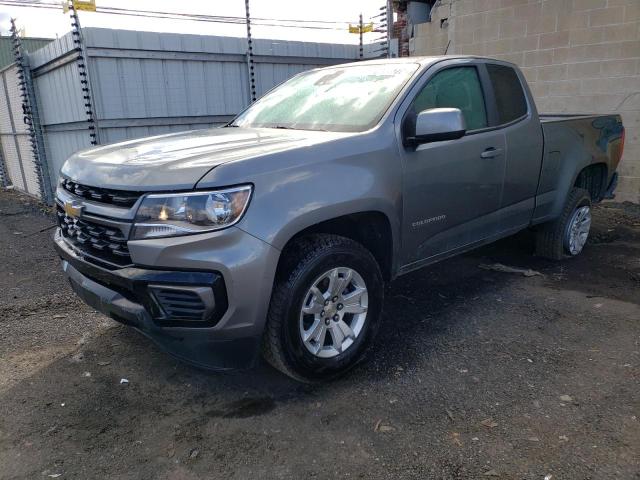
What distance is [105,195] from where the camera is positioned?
2797mm

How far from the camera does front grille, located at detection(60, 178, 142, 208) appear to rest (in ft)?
8.71

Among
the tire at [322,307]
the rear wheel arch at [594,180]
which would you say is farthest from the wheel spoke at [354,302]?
the rear wheel arch at [594,180]

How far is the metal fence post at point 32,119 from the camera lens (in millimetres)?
8492

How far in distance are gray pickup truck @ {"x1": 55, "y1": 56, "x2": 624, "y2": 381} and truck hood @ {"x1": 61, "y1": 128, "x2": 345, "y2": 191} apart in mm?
12

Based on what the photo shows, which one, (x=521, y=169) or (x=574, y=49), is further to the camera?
(x=574, y=49)

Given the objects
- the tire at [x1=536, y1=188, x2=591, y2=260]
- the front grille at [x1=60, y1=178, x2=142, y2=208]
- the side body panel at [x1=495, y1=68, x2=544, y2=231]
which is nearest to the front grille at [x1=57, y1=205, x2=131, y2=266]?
the front grille at [x1=60, y1=178, x2=142, y2=208]

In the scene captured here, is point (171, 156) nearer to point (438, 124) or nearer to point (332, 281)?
point (332, 281)

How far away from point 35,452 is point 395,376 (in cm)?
195

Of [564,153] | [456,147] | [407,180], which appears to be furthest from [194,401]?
[564,153]

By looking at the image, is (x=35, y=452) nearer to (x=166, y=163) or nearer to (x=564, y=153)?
(x=166, y=163)

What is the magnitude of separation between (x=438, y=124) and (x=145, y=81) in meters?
5.80

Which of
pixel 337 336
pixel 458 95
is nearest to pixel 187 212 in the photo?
pixel 337 336

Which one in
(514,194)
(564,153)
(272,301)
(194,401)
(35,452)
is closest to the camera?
(35,452)

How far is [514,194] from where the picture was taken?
432 centimetres
